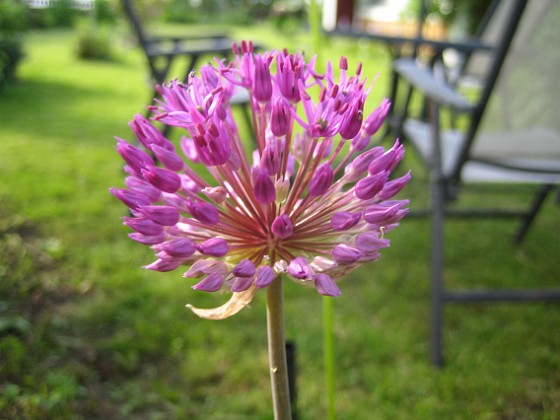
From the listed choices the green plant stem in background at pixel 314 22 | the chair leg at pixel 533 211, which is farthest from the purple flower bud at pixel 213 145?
the chair leg at pixel 533 211

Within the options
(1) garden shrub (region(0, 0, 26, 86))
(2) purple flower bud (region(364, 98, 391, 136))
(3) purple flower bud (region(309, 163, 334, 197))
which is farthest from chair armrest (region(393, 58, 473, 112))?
(1) garden shrub (region(0, 0, 26, 86))

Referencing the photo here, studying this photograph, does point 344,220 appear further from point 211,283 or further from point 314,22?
point 314,22

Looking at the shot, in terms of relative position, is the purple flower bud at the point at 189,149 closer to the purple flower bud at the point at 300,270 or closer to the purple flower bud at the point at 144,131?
the purple flower bud at the point at 144,131

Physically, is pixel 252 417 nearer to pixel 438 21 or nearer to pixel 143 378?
pixel 143 378

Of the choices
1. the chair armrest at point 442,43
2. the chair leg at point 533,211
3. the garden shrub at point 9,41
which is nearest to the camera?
the chair leg at point 533,211

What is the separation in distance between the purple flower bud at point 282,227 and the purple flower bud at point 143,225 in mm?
111

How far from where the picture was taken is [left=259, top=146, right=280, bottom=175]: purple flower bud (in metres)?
0.53

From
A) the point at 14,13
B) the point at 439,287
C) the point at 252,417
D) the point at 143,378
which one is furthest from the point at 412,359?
the point at 14,13

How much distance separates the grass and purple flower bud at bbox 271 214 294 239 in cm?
120

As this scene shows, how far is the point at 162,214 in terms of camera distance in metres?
0.52

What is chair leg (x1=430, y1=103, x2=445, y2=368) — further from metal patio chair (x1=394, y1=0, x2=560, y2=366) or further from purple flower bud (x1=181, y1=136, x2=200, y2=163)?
purple flower bud (x1=181, y1=136, x2=200, y2=163)

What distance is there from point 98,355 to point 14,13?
6.67 meters

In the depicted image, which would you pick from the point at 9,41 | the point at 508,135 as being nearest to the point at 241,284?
the point at 508,135

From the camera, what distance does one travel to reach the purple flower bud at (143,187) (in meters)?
0.55
